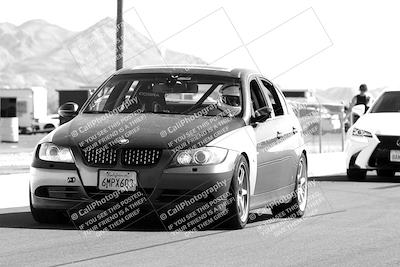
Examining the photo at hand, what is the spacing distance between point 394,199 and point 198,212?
5.38 metres

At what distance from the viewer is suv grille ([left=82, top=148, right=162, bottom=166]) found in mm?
9805

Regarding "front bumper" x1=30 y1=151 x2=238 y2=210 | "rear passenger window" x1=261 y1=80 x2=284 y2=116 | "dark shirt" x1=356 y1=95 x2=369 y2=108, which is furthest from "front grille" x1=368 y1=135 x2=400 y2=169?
"front bumper" x1=30 y1=151 x2=238 y2=210

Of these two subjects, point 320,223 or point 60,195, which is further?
point 320,223

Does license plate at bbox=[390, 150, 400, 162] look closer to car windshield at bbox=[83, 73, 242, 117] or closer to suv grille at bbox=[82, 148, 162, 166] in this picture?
car windshield at bbox=[83, 73, 242, 117]

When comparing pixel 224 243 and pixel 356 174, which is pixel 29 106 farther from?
pixel 224 243

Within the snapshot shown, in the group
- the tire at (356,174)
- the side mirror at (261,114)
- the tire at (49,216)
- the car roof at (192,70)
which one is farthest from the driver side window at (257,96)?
the tire at (356,174)

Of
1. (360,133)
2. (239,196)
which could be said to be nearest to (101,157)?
(239,196)

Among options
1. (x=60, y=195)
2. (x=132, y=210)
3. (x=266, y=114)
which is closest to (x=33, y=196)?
(x=60, y=195)

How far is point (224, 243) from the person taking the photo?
29.9 ft

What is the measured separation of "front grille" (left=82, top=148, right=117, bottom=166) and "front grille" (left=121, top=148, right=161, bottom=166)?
0.09 meters

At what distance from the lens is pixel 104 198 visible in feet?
32.4

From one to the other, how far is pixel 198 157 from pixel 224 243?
1.03m

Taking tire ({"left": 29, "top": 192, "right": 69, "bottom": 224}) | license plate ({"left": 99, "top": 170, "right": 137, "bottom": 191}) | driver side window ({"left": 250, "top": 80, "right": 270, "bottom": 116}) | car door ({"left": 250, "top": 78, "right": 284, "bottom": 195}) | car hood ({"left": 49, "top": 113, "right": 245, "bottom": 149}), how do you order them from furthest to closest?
driver side window ({"left": 250, "top": 80, "right": 270, "bottom": 116}) < car door ({"left": 250, "top": 78, "right": 284, "bottom": 195}) < tire ({"left": 29, "top": 192, "right": 69, "bottom": 224}) < car hood ({"left": 49, "top": 113, "right": 245, "bottom": 149}) < license plate ({"left": 99, "top": 170, "right": 137, "bottom": 191})

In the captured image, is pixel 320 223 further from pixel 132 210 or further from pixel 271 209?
pixel 132 210
